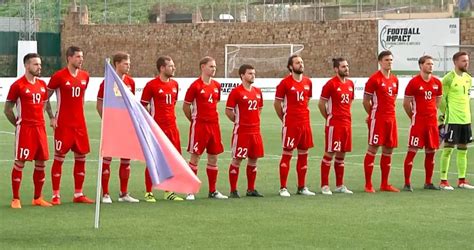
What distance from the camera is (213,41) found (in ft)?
223

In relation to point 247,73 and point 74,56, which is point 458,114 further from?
point 74,56

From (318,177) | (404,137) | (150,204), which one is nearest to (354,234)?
(150,204)

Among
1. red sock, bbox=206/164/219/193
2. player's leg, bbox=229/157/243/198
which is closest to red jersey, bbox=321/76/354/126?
player's leg, bbox=229/157/243/198

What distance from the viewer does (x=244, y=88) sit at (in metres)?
16.9

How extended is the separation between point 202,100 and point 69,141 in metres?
2.09

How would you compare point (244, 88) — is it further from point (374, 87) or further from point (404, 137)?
point (404, 137)

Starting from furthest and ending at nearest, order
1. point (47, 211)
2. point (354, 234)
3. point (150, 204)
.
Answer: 1. point (150, 204)
2. point (47, 211)
3. point (354, 234)

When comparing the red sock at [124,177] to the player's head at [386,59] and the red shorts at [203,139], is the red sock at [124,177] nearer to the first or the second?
the red shorts at [203,139]

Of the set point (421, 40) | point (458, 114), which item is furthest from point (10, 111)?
point (421, 40)

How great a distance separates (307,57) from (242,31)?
4393 mm

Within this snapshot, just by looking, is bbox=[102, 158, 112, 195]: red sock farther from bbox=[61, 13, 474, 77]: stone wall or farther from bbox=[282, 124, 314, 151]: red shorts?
bbox=[61, 13, 474, 77]: stone wall

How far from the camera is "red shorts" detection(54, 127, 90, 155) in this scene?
1560cm

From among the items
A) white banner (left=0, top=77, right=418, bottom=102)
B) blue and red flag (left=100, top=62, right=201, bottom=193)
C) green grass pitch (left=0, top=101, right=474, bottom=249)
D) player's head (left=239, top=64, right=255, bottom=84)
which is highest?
player's head (left=239, top=64, right=255, bottom=84)

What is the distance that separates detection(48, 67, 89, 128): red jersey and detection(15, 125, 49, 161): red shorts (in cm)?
45
